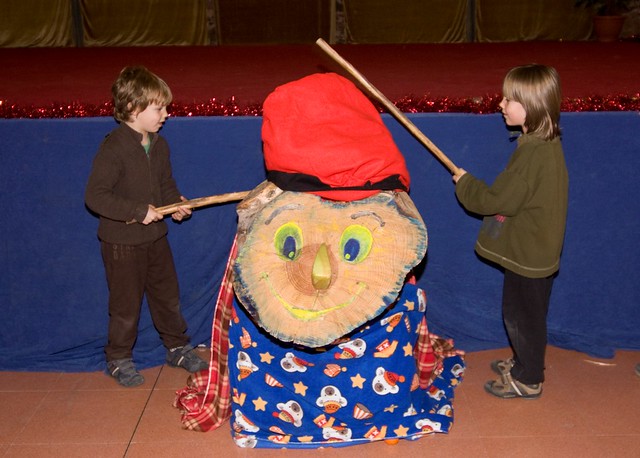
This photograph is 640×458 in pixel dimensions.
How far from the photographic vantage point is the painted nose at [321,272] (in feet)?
5.75

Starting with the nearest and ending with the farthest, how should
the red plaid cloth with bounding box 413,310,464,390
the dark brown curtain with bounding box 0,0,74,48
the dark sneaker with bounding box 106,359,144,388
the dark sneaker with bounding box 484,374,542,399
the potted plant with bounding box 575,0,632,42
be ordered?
the red plaid cloth with bounding box 413,310,464,390 < the dark sneaker with bounding box 484,374,542,399 < the dark sneaker with bounding box 106,359,144,388 < the potted plant with bounding box 575,0,632,42 < the dark brown curtain with bounding box 0,0,74,48

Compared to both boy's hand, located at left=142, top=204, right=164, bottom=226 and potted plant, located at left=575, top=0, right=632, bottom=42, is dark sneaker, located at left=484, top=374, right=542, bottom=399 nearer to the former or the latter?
boy's hand, located at left=142, top=204, right=164, bottom=226

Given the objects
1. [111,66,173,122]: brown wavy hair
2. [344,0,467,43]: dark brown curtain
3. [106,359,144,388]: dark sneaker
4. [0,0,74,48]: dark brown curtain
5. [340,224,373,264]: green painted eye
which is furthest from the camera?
[344,0,467,43]: dark brown curtain

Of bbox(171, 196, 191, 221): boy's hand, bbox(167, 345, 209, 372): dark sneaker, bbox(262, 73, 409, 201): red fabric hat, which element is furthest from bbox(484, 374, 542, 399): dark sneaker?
bbox(171, 196, 191, 221): boy's hand

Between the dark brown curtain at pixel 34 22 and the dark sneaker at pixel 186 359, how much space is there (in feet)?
15.9

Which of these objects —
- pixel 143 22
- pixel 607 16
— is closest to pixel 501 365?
pixel 607 16

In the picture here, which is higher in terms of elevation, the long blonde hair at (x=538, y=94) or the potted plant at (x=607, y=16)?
the potted plant at (x=607, y=16)

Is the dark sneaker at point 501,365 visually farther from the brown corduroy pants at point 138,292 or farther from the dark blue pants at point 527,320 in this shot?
the brown corduroy pants at point 138,292

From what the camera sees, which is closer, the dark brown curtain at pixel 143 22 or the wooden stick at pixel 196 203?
the wooden stick at pixel 196 203

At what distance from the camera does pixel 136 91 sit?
2164mm

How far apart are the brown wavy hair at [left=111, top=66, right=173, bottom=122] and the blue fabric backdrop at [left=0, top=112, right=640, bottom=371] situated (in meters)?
0.22

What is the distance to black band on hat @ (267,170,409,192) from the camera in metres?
2.01

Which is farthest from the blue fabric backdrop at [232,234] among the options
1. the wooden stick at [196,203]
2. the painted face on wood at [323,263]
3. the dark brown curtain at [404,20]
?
the dark brown curtain at [404,20]

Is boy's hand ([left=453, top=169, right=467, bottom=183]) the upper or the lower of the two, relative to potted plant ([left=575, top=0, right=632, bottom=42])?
lower
